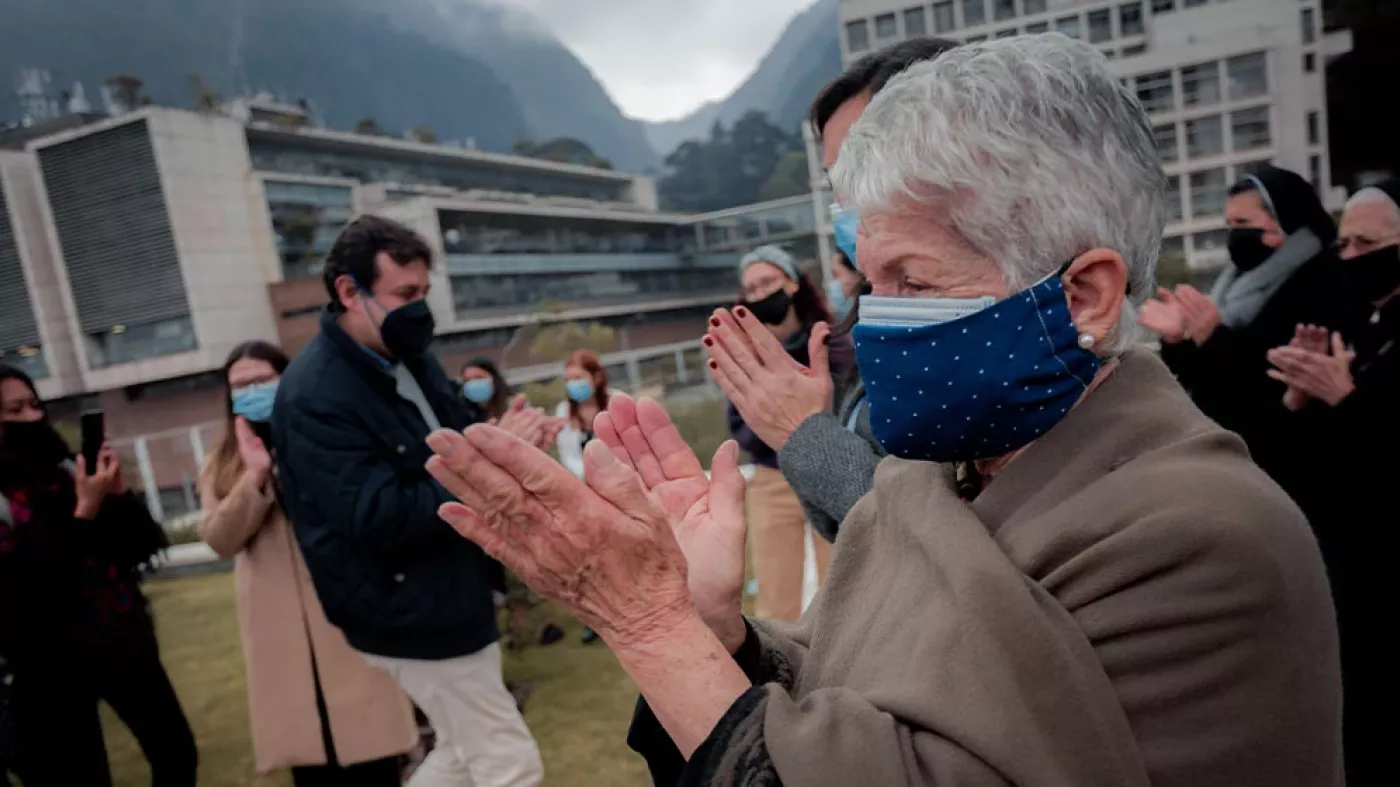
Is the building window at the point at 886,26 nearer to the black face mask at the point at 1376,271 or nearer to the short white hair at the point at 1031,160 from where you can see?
the black face mask at the point at 1376,271

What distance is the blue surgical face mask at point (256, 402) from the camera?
2.78m

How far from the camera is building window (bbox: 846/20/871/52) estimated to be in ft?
42.2

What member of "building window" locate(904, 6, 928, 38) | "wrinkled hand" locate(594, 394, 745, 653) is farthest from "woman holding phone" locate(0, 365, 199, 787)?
"building window" locate(904, 6, 928, 38)

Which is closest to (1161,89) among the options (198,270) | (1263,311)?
(1263,311)

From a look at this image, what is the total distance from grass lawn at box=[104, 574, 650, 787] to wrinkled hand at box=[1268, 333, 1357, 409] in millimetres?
2745

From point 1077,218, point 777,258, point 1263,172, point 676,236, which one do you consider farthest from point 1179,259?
point 676,236

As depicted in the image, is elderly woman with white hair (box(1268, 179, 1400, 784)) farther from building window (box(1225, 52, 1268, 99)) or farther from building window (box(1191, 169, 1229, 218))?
building window (box(1225, 52, 1268, 99))

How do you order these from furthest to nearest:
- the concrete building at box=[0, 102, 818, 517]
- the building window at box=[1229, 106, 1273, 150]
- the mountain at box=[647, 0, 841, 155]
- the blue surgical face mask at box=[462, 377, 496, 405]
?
the mountain at box=[647, 0, 841, 155] → the concrete building at box=[0, 102, 818, 517] → the building window at box=[1229, 106, 1273, 150] → the blue surgical face mask at box=[462, 377, 496, 405]

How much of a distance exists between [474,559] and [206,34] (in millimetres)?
76041

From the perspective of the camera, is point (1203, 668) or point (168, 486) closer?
point (1203, 668)

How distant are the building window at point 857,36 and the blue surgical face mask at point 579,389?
1034 cm

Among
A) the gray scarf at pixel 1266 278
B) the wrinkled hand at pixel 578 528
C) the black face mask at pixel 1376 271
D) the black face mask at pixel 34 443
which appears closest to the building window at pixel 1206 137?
the gray scarf at pixel 1266 278

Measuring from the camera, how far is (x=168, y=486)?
41.0ft

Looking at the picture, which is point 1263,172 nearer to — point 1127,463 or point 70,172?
point 1127,463
